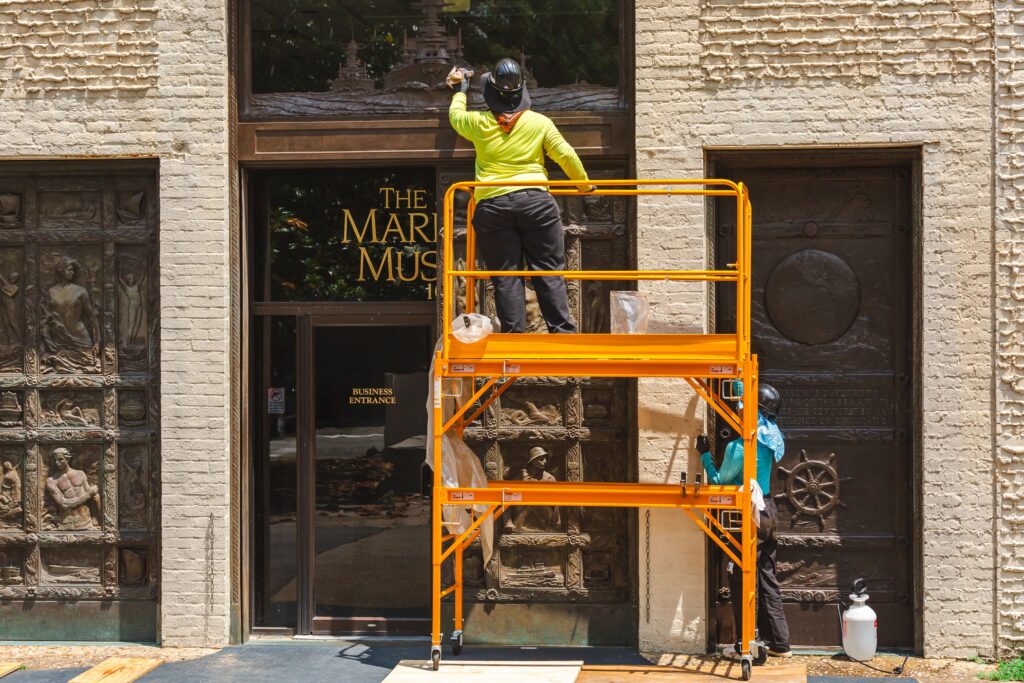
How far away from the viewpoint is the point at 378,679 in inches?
290

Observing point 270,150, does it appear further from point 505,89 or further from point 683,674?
point 683,674

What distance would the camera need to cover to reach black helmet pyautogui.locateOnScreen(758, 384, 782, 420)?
291 inches

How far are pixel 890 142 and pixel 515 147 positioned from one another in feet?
8.28

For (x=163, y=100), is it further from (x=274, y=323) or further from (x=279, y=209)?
(x=274, y=323)

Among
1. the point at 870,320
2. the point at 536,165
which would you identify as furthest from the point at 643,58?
the point at 870,320

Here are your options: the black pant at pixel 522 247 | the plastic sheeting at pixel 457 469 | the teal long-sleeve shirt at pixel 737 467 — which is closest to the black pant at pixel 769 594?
the teal long-sleeve shirt at pixel 737 467

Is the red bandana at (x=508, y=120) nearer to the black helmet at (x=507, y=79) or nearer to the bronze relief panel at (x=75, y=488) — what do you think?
the black helmet at (x=507, y=79)

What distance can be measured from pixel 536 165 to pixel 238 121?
2360mm

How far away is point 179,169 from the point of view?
816 cm

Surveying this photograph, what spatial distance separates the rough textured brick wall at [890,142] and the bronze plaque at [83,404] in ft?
11.7

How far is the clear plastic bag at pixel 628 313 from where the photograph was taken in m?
7.31

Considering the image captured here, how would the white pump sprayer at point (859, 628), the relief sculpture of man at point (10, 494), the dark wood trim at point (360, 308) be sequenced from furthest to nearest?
the relief sculpture of man at point (10, 494) → the dark wood trim at point (360, 308) → the white pump sprayer at point (859, 628)

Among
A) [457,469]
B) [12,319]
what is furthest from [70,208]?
[457,469]

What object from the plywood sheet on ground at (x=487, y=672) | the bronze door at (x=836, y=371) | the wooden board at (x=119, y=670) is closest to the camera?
the plywood sheet on ground at (x=487, y=672)
